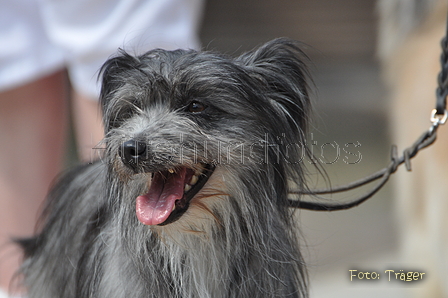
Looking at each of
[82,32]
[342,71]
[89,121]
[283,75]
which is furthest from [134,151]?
[342,71]

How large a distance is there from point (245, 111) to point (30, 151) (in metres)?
1.71

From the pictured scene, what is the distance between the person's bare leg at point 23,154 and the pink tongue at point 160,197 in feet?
4.68

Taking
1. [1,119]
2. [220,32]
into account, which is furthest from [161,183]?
[220,32]

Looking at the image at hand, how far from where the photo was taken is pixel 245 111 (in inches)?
77.1

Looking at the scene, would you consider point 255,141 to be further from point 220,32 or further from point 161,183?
point 220,32

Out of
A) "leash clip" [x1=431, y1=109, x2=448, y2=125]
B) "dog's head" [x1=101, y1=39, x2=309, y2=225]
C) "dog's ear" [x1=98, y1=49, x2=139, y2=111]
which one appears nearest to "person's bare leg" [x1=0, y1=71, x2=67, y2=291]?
"dog's ear" [x1=98, y1=49, x2=139, y2=111]

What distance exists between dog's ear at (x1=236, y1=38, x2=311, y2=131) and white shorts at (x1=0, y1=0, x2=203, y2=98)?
88cm

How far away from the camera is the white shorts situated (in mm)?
2826

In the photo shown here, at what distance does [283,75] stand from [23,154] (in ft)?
5.95

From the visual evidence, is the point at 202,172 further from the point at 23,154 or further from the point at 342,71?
the point at 342,71

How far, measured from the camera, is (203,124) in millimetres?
1948

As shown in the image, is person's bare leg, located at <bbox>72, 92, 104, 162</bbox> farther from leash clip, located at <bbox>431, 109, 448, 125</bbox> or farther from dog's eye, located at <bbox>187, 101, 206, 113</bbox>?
leash clip, located at <bbox>431, 109, 448, 125</bbox>

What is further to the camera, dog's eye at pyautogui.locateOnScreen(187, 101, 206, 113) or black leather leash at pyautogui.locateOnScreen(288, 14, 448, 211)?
black leather leash at pyautogui.locateOnScreen(288, 14, 448, 211)

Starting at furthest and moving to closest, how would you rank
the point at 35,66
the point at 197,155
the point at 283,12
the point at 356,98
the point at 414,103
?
the point at 356,98, the point at 283,12, the point at 414,103, the point at 35,66, the point at 197,155
